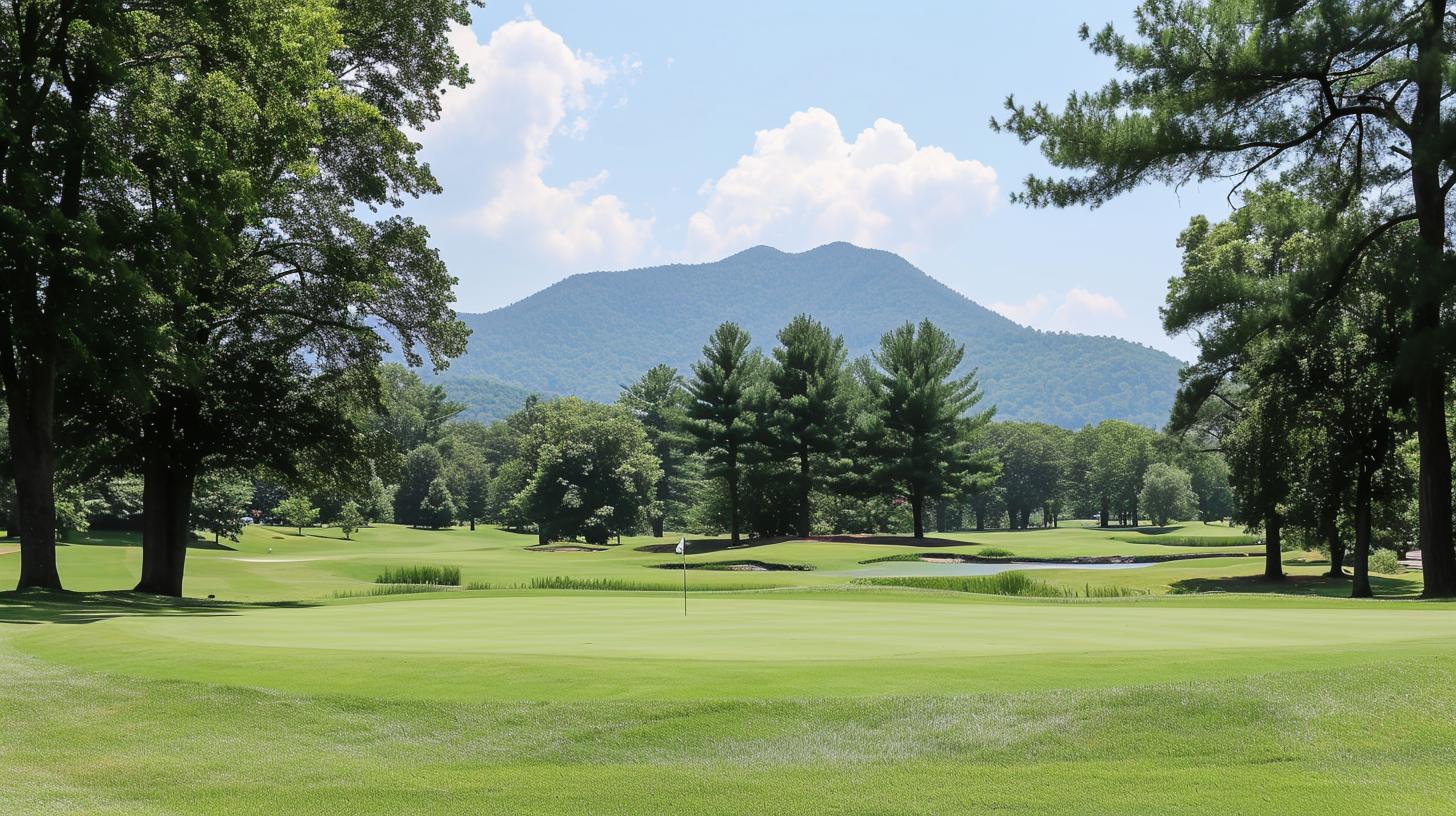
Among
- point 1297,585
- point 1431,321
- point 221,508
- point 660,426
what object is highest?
point 660,426

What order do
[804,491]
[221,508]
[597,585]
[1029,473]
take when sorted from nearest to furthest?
1. [597,585]
2. [221,508]
3. [804,491]
4. [1029,473]

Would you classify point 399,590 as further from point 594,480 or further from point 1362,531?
point 594,480

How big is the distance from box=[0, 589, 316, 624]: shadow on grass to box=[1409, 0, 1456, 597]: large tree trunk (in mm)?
26628

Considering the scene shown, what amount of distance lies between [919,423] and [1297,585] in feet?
119

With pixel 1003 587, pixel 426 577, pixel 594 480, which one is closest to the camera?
pixel 1003 587

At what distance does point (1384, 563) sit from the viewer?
143ft

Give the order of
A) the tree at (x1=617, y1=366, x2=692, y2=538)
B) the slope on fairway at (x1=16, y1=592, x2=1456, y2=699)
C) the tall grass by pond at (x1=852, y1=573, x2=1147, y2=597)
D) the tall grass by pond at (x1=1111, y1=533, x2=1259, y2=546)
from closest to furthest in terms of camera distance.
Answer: the slope on fairway at (x1=16, y1=592, x2=1456, y2=699)
the tall grass by pond at (x1=852, y1=573, x2=1147, y2=597)
the tall grass by pond at (x1=1111, y1=533, x2=1259, y2=546)
the tree at (x1=617, y1=366, x2=692, y2=538)

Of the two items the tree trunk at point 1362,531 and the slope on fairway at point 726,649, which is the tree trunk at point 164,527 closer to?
the slope on fairway at point 726,649

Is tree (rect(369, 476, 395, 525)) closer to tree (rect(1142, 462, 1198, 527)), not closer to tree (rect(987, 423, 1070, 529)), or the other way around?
tree (rect(1142, 462, 1198, 527))

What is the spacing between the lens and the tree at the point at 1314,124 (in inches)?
1072

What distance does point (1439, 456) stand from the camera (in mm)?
28172

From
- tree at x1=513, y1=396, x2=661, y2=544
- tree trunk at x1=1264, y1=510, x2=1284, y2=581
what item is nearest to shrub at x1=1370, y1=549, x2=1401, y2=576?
tree trunk at x1=1264, y1=510, x2=1284, y2=581

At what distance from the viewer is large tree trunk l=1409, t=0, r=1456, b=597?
26.6 meters

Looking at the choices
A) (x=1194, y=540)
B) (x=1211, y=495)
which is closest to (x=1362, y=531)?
(x=1194, y=540)
